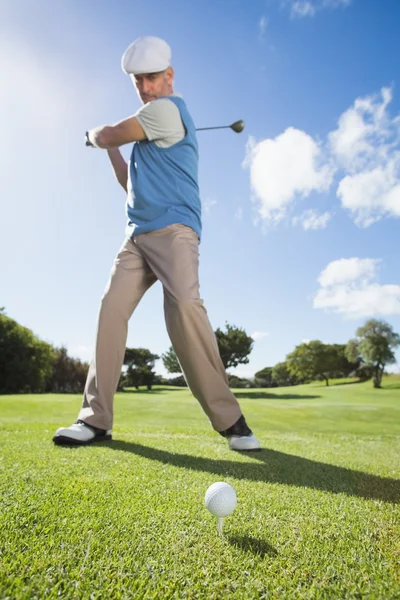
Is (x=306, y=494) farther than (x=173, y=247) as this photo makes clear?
No

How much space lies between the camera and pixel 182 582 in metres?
0.99

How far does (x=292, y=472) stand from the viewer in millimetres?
Answer: 2355

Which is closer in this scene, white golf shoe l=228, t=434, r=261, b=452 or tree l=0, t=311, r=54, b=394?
white golf shoe l=228, t=434, r=261, b=452

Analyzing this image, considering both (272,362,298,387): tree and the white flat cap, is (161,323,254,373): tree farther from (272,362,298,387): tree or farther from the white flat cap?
the white flat cap

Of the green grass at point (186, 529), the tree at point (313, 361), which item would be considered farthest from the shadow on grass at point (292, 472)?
the tree at point (313, 361)

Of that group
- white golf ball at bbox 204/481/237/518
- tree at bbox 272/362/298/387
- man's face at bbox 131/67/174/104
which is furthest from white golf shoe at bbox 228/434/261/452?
tree at bbox 272/362/298/387

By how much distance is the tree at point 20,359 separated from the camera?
2891 centimetres

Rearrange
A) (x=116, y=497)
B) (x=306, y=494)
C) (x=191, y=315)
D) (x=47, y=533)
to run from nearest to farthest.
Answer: (x=47, y=533) < (x=116, y=497) < (x=306, y=494) < (x=191, y=315)

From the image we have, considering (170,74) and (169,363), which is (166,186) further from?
(169,363)

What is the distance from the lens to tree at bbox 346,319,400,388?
3800 centimetres

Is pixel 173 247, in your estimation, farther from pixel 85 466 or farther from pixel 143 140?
pixel 85 466

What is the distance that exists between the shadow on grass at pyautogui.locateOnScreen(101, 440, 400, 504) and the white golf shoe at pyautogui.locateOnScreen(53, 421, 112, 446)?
191mm

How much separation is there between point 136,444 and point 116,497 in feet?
5.06

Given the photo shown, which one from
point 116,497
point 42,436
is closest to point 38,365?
point 42,436
